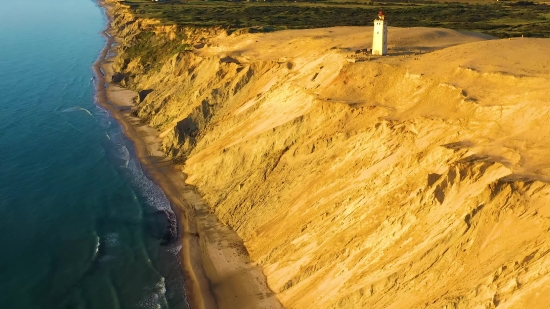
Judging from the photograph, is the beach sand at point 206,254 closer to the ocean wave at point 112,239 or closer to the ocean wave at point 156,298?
the ocean wave at point 156,298

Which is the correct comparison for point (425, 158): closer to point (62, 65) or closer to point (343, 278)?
point (343, 278)

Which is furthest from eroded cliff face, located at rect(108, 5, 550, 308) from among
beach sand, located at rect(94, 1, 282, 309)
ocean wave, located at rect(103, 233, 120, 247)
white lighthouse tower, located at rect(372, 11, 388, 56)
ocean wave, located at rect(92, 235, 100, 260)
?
ocean wave, located at rect(92, 235, 100, 260)

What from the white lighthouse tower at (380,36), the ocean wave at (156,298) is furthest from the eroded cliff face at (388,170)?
the ocean wave at (156,298)

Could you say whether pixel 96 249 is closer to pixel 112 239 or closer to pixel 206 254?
pixel 112 239

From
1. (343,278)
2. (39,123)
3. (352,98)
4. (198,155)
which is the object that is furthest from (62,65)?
(343,278)

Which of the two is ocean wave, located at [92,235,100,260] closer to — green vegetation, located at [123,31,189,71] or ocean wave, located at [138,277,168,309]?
ocean wave, located at [138,277,168,309]

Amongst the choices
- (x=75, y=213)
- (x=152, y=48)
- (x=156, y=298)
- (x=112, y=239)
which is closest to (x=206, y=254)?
(x=156, y=298)
